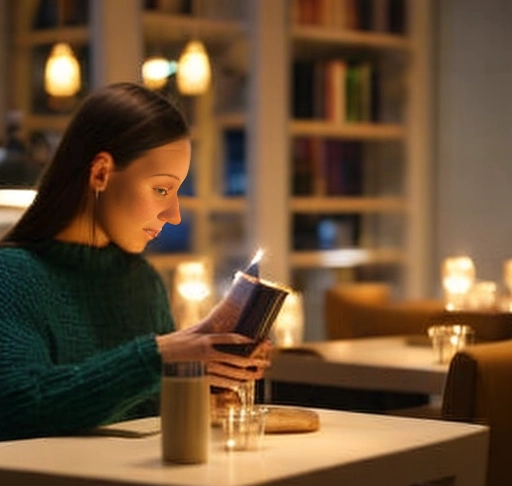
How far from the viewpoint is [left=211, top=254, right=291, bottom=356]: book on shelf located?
7.54 ft

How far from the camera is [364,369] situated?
3.80 m

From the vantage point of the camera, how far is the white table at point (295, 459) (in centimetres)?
199

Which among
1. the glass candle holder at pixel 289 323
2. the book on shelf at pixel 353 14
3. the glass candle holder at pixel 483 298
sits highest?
the book on shelf at pixel 353 14

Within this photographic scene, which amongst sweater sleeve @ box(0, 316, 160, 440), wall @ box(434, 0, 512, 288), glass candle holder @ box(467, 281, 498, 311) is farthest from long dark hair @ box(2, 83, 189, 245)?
wall @ box(434, 0, 512, 288)

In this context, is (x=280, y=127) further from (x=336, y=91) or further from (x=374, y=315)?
(x=374, y=315)

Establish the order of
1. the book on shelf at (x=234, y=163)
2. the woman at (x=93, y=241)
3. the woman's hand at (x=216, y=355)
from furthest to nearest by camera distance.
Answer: the book on shelf at (x=234, y=163) < the woman at (x=93, y=241) < the woman's hand at (x=216, y=355)

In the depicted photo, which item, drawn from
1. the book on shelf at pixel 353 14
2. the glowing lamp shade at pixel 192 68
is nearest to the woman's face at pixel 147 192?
the glowing lamp shade at pixel 192 68

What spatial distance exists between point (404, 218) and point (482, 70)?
756 mm

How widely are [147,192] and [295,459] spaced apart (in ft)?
2.12

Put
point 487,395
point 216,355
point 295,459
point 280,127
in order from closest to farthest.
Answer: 1. point 295,459
2. point 216,355
3. point 487,395
4. point 280,127

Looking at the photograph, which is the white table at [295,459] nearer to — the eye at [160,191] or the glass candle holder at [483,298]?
the eye at [160,191]

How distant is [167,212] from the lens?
8.45 feet

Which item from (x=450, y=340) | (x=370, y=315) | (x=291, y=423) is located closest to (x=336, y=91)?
(x=370, y=315)

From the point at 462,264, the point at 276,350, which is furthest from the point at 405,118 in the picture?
the point at 276,350
